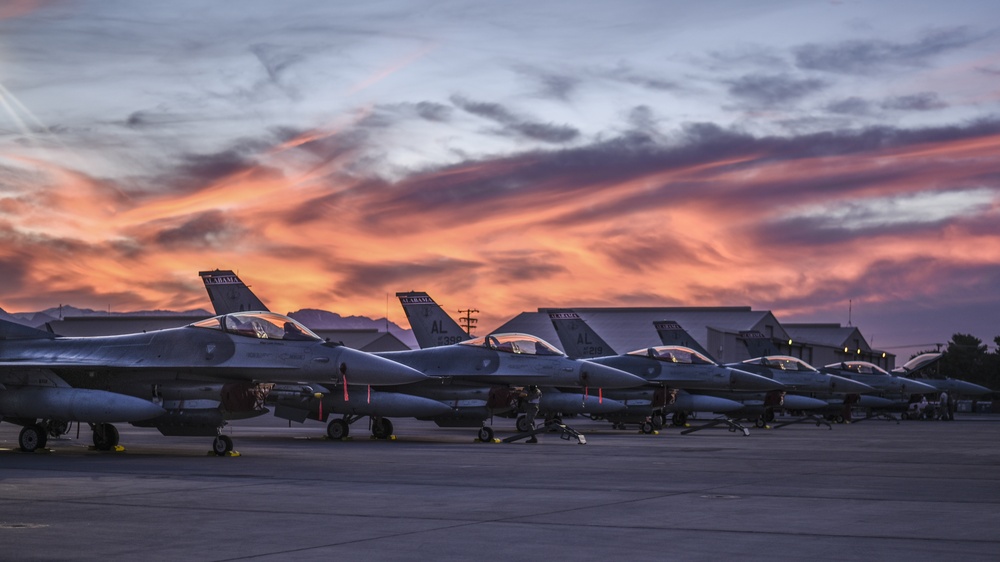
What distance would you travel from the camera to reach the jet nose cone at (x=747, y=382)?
37.6m

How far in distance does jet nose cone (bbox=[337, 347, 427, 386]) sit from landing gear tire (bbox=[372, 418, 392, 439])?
20.4 ft

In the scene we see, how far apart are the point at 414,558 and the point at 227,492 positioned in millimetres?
5412

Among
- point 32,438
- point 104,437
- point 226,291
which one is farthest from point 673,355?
point 32,438

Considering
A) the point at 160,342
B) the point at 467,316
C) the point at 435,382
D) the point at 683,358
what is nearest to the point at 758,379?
the point at 683,358

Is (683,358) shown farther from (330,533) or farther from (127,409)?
(330,533)

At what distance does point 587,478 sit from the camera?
15703mm

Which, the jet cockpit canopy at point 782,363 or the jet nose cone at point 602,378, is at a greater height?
the jet cockpit canopy at point 782,363

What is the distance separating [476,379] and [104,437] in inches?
409

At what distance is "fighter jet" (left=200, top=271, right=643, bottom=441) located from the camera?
28344 mm

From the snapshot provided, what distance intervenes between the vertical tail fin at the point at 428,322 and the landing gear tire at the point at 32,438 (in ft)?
49.0

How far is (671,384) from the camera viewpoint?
121 feet

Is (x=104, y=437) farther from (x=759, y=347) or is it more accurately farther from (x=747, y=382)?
(x=759, y=347)

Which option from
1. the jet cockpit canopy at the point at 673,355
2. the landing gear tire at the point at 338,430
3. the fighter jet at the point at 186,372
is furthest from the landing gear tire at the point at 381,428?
the jet cockpit canopy at the point at 673,355

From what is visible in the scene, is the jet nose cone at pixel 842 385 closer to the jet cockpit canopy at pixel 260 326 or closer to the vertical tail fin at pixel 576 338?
the vertical tail fin at pixel 576 338
